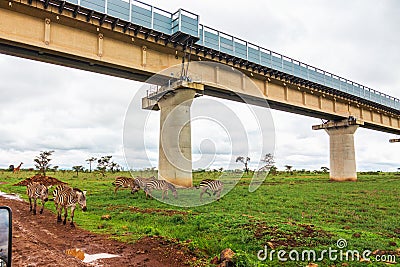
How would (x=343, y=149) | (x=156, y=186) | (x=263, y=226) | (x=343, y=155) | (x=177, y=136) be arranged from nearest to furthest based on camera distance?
1. (x=263, y=226)
2. (x=156, y=186)
3. (x=177, y=136)
4. (x=343, y=155)
5. (x=343, y=149)

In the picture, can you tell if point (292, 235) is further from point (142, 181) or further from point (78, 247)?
point (142, 181)

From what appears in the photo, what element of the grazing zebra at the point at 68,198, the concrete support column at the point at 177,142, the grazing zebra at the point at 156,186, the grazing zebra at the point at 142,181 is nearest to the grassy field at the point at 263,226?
the grazing zebra at the point at 68,198

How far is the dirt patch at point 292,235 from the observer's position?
27.5 ft

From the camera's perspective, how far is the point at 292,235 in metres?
9.07

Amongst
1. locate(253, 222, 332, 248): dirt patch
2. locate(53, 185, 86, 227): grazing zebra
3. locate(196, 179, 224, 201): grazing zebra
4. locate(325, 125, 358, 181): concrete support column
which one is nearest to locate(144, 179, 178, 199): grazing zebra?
locate(196, 179, 224, 201): grazing zebra

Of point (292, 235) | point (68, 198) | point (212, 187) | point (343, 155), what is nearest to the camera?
point (292, 235)

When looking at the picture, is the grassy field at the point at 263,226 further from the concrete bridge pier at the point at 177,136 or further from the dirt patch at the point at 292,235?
the concrete bridge pier at the point at 177,136

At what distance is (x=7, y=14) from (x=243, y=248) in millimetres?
17856

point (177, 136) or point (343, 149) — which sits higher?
point (177, 136)

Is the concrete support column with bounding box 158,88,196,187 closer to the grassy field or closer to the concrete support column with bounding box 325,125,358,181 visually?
the grassy field

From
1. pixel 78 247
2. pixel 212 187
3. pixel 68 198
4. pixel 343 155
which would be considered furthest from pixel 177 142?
pixel 343 155

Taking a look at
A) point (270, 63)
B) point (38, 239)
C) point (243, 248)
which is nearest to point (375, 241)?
point (243, 248)

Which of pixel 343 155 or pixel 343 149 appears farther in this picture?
pixel 343 149

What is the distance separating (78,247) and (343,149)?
141 feet
